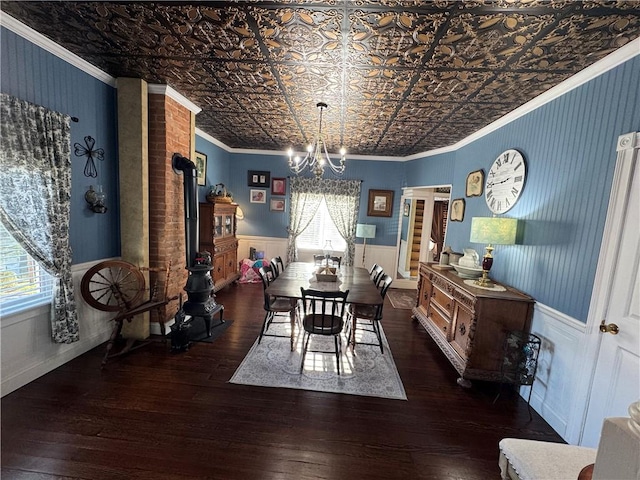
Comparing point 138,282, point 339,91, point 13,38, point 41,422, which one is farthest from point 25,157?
point 339,91

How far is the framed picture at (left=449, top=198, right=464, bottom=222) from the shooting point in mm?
3918

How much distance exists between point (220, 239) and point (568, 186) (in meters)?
4.47

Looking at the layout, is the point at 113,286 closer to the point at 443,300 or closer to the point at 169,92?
the point at 169,92

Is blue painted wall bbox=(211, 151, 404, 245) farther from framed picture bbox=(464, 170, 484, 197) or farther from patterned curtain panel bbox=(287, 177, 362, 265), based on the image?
framed picture bbox=(464, 170, 484, 197)

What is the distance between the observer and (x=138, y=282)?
2766mm

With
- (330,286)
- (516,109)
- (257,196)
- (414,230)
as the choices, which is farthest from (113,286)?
(414,230)

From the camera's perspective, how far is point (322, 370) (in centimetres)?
265

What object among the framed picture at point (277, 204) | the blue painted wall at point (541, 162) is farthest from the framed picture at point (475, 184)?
the framed picture at point (277, 204)

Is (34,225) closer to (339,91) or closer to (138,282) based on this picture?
(138,282)

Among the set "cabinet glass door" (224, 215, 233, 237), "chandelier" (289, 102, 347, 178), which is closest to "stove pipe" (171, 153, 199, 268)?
"chandelier" (289, 102, 347, 178)

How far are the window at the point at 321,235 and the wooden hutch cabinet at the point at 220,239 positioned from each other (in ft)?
4.81

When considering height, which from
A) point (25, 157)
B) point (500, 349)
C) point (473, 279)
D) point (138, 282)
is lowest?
point (500, 349)

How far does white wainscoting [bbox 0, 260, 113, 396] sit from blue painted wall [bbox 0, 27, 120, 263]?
0.93 ft

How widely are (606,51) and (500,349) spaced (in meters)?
2.33
